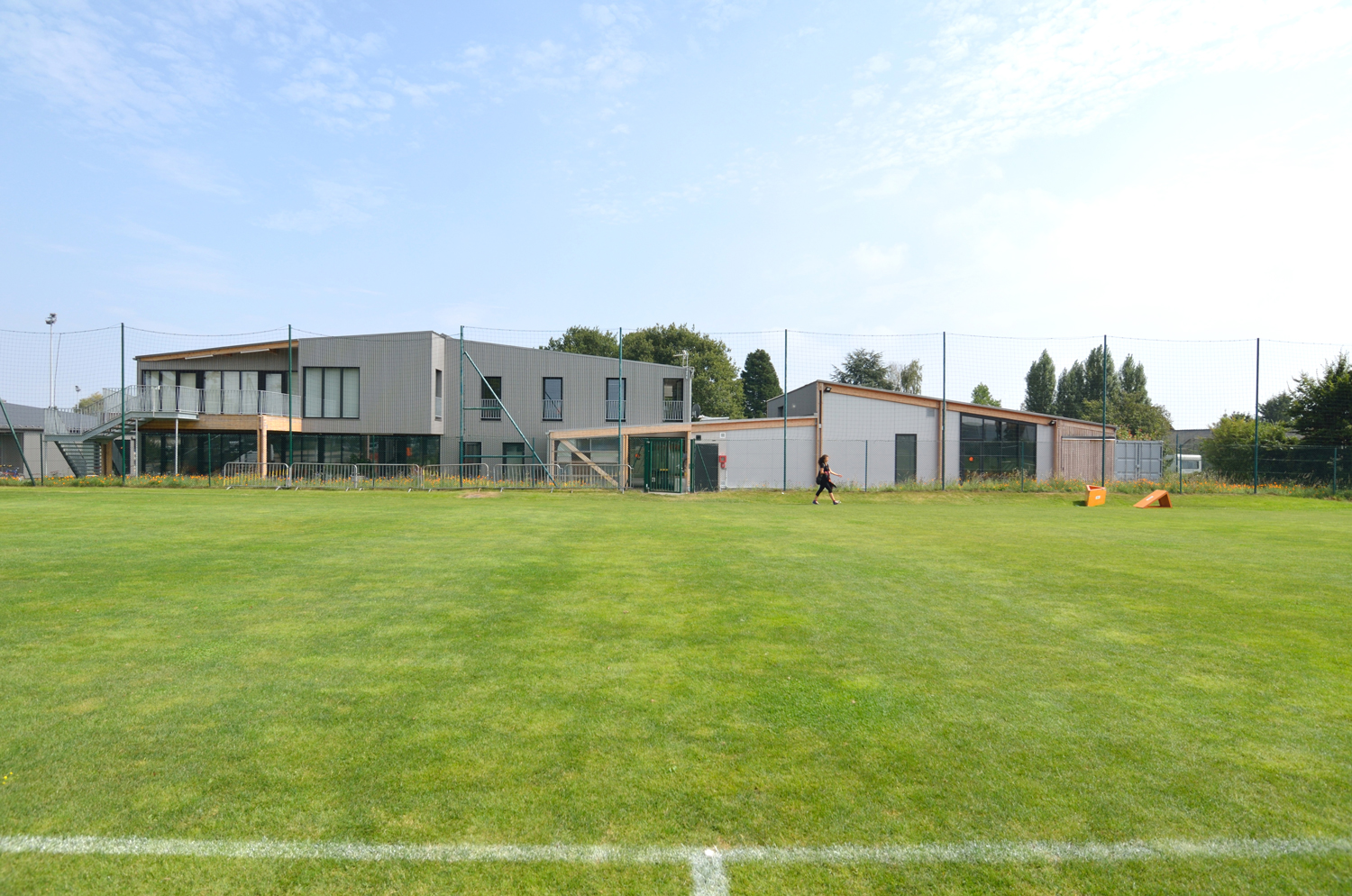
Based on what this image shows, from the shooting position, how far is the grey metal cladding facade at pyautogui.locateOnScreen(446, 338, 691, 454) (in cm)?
3403

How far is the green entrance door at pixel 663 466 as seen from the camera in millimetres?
25703

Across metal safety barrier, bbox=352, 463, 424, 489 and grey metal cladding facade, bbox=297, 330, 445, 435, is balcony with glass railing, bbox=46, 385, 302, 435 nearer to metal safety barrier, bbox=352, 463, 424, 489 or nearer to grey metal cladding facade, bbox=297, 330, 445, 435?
grey metal cladding facade, bbox=297, 330, 445, 435

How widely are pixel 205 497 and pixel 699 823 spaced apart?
22.4 meters

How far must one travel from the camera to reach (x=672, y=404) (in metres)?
35.8

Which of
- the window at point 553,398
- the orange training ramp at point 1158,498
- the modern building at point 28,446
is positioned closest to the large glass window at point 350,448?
the window at point 553,398

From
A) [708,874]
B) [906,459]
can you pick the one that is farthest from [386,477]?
[708,874]

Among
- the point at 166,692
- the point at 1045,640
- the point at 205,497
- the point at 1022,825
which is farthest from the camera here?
the point at 205,497

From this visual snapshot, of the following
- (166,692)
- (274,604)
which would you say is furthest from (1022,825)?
(274,604)

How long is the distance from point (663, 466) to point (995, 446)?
15.1m

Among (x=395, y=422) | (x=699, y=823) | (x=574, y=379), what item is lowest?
(x=699, y=823)

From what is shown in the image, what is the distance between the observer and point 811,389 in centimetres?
3173

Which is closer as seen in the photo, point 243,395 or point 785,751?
point 785,751

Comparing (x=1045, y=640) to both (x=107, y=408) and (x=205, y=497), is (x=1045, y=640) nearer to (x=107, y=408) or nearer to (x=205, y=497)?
(x=205, y=497)

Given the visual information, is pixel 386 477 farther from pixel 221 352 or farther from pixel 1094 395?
pixel 1094 395
